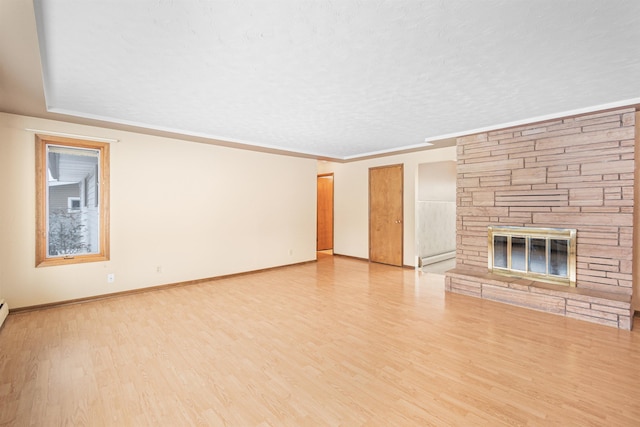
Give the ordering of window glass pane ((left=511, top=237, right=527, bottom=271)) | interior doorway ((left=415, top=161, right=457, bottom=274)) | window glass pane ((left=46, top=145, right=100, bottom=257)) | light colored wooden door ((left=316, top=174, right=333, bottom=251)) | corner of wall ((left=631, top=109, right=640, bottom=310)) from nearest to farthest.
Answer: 1. corner of wall ((left=631, top=109, right=640, bottom=310))
2. window glass pane ((left=46, top=145, right=100, bottom=257))
3. window glass pane ((left=511, top=237, right=527, bottom=271))
4. interior doorway ((left=415, top=161, right=457, bottom=274))
5. light colored wooden door ((left=316, top=174, right=333, bottom=251))

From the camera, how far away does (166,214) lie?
15.0 ft

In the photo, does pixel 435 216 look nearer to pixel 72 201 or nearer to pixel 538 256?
pixel 538 256

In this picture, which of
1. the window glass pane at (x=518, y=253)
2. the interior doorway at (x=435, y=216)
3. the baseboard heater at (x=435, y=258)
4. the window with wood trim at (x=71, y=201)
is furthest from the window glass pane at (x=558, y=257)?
the window with wood trim at (x=71, y=201)

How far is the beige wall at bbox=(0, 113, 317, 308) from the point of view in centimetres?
350

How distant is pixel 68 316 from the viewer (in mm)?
3420

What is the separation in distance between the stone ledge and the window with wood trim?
16.6ft

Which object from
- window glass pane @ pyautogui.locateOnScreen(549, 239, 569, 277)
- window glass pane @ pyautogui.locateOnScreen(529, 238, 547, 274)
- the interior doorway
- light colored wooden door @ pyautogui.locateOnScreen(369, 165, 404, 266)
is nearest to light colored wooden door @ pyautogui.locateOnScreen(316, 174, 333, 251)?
light colored wooden door @ pyautogui.locateOnScreen(369, 165, 404, 266)

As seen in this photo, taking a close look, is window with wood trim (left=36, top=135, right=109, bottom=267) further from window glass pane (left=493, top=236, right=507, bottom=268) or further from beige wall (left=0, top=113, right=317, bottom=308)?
window glass pane (left=493, top=236, right=507, bottom=268)

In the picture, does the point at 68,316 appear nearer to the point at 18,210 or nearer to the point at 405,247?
the point at 18,210

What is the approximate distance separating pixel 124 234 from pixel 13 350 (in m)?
1.83

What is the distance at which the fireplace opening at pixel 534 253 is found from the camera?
12.0 feet

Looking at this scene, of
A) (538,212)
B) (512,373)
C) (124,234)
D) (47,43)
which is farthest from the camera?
(124,234)

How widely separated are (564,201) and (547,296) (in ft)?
3.93

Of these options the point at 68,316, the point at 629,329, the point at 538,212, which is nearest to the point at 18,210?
the point at 68,316
